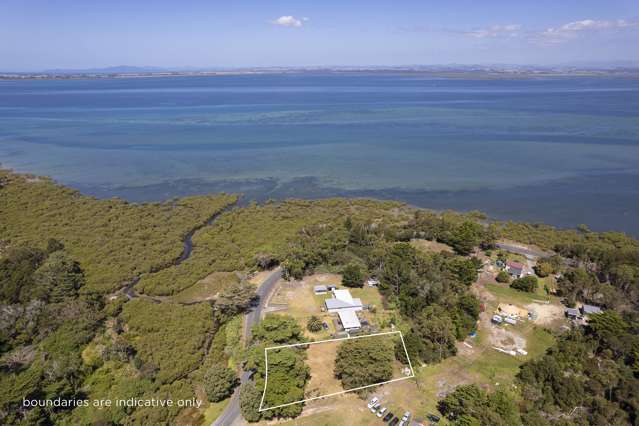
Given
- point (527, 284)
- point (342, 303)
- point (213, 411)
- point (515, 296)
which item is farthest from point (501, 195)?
point (213, 411)

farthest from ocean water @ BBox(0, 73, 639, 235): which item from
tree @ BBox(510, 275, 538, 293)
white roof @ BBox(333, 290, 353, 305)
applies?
white roof @ BBox(333, 290, 353, 305)

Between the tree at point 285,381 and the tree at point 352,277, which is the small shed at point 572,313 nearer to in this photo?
the tree at point 352,277

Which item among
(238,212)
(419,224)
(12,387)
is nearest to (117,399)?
(12,387)

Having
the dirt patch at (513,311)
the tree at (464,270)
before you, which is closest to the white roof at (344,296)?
the tree at (464,270)

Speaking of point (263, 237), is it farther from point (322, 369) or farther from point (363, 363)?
point (363, 363)

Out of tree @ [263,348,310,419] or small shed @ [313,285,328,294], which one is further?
small shed @ [313,285,328,294]

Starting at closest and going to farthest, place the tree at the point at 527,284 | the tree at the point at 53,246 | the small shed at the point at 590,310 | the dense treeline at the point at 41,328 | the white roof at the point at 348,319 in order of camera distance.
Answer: the dense treeline at the point at 41,328 → the white roof at the point at 348,319 → the small shed at the point at 590,310 → the tree at the point at 527,284 → the tree at the point at 53,246

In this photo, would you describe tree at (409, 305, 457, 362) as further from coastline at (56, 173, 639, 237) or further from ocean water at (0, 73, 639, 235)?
ocean water at (0, 73, 639, 235)
